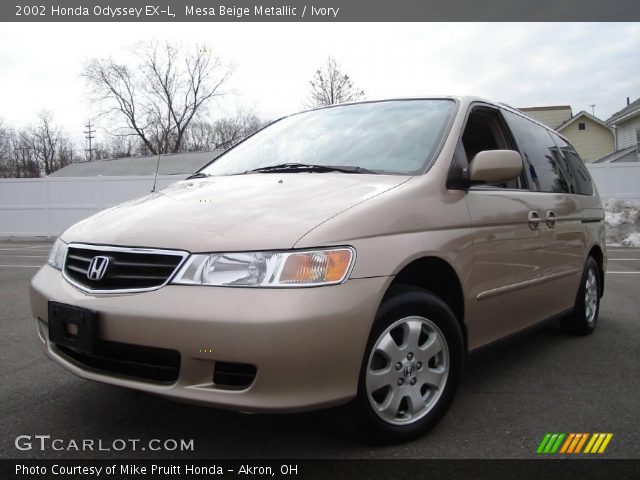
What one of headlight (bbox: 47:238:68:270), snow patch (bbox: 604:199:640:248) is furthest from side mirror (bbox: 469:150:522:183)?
snow patch (bbox: 604:199:640:248)

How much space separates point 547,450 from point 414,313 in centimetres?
85

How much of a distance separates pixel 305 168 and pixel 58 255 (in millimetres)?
1348

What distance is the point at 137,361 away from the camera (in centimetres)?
230

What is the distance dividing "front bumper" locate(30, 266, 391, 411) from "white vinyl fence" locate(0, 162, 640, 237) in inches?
662

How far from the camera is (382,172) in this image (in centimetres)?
297

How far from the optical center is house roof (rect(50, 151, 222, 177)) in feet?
93.2

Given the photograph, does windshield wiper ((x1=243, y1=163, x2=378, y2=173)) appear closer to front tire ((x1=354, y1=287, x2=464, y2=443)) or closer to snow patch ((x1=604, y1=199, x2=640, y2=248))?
front tire ((x1=354, y1=287, x2=464, y2=443))

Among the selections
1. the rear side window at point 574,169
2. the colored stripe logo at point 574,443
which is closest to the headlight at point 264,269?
the colored stripe logo at point 574,443

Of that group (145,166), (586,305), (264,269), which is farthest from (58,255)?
(145,166)

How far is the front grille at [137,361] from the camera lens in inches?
87.4

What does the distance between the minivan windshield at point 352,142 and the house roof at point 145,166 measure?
23583mm

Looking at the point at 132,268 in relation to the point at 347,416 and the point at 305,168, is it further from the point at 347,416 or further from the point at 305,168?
the point at 305,168

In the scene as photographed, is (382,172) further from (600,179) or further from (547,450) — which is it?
(600,179)

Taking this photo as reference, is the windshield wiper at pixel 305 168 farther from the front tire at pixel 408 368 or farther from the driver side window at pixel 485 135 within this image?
the front tire at pixel 408 368
